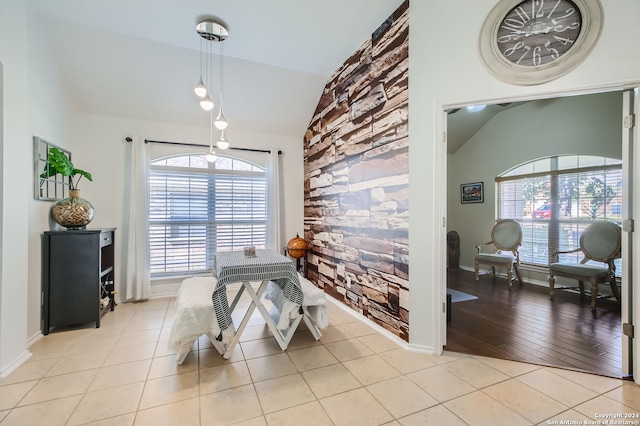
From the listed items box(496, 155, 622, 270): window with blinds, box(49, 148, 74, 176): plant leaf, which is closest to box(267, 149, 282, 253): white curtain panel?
box(49, 148, 74, 176): plant leaf

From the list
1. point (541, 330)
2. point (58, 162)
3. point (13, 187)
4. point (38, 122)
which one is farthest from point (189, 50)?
point (541, 330)

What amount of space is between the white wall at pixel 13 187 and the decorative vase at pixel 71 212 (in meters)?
0.50

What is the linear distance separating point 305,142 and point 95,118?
9.53 ft

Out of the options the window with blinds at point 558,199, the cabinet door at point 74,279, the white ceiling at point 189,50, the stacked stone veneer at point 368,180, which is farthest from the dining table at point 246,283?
the window with blinds at point 558,199

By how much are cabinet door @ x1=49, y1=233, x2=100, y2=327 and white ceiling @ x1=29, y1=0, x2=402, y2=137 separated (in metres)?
1.84

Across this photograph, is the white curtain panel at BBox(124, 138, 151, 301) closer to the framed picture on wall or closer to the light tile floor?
the light tile floor

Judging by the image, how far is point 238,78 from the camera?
349cm

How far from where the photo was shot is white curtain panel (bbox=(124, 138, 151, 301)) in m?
3.67

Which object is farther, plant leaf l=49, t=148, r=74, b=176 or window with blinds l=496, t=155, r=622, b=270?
window with blinds l=496, t=155, r=622, b=270

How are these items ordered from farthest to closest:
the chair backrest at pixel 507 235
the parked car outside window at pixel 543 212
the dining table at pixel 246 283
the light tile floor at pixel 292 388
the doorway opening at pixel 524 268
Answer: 1. the chair backrest at pixel 507 235
2. the parked car outside window at pixel 543 212
3. the doorway opening at pixel 524 268
4. the dining table at pixel 246 283
5. the light tile floor at pixel 292 388

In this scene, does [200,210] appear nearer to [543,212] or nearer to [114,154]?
[114,154]

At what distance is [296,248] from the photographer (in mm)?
4395

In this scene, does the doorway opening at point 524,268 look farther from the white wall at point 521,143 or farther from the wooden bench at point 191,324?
the wooden bench at point 191,324

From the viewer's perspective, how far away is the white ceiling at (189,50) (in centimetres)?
256
